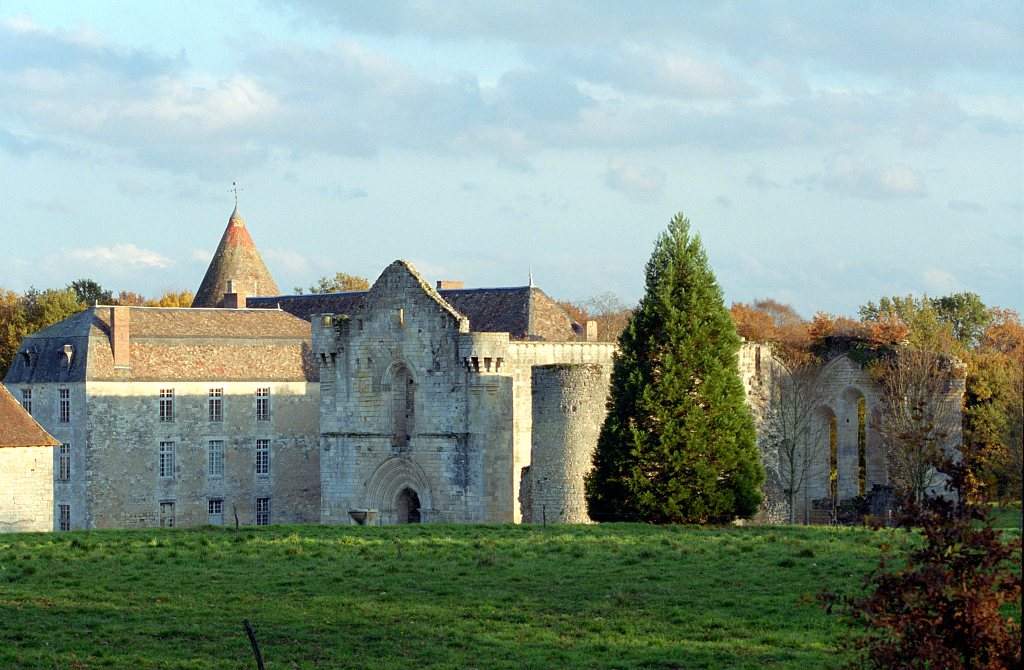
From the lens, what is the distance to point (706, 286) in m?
30.7

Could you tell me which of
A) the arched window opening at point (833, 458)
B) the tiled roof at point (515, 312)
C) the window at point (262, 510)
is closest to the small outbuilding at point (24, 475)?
the tiled roof at point (515, 312)

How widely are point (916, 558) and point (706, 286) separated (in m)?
20.0

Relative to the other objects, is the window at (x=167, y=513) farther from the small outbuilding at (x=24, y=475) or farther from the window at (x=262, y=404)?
the small outbuilding at (x=24, y=475)

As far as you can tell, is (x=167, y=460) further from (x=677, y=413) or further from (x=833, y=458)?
(x=677, y=413)

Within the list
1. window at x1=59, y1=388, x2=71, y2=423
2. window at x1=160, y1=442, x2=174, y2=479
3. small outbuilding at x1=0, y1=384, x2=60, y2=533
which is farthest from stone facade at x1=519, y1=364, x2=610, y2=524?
window at x1=59, y1=388, x2=71, y2=423

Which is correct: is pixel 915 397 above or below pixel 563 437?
above

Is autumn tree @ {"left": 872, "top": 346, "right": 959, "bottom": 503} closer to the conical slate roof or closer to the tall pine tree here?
the tall pine tree

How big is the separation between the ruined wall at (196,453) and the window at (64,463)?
1.11 meters

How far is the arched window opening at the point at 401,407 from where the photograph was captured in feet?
126

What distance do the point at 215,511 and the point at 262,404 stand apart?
4.28 meters

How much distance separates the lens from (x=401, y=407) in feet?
127

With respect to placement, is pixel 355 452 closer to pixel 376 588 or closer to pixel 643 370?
pixel 643 370

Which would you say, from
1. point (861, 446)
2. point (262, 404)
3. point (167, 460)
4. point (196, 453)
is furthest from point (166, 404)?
point (861, 446)

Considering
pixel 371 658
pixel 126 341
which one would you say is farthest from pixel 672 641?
pixel 126 341
